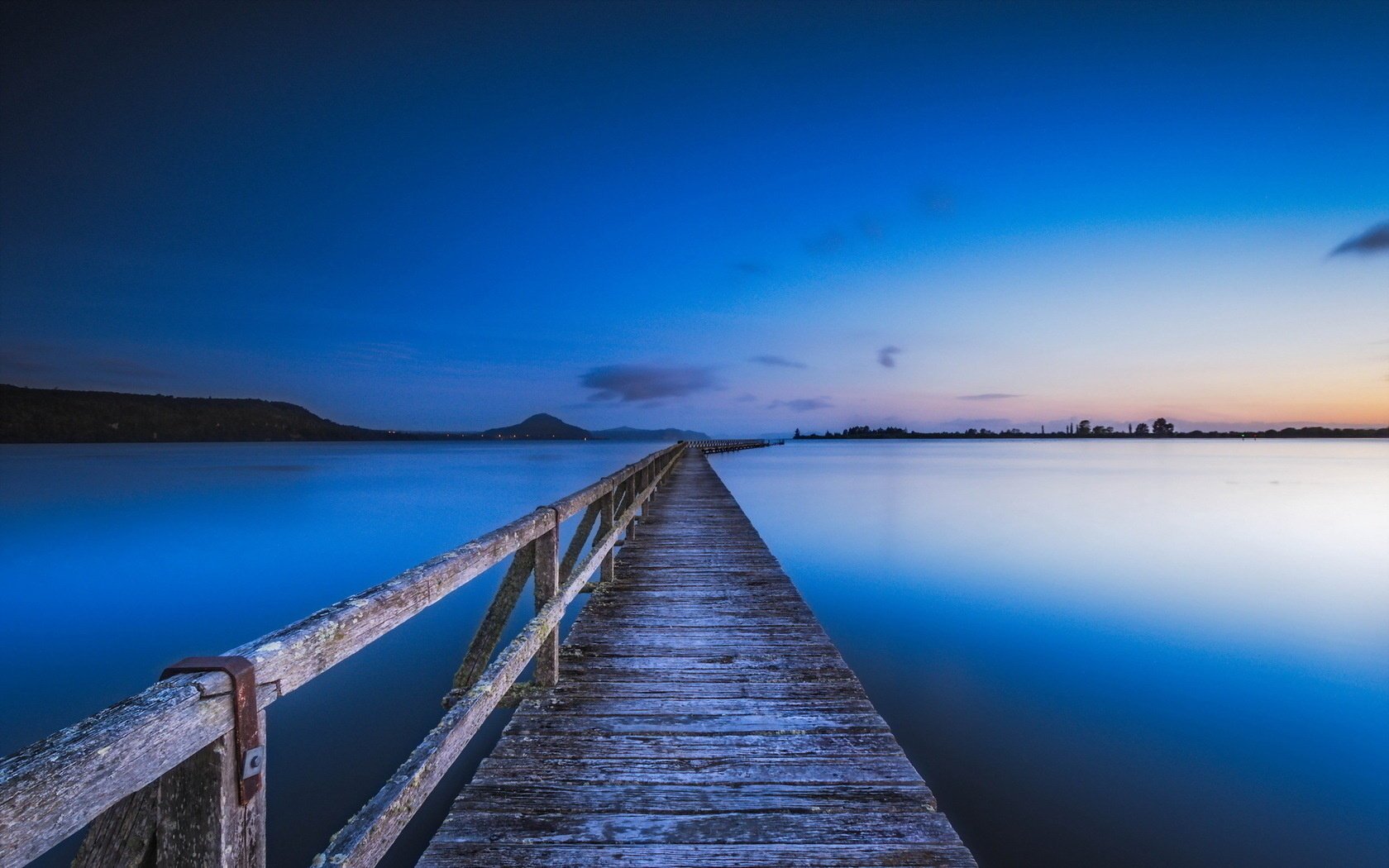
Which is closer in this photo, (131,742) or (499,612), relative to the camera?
(131,742)

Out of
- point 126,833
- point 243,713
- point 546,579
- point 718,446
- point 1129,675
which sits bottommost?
point 1129,675

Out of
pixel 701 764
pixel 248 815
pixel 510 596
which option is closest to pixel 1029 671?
pixel 701 764

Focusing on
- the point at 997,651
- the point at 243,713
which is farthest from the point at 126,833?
the point at 997,651

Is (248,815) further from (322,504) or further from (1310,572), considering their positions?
(322,504)

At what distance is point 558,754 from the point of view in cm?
318

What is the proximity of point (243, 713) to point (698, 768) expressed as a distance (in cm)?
Result: 236

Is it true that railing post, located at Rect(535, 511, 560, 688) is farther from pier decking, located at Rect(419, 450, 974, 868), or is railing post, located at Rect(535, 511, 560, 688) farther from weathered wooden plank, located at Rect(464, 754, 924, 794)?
weathered wooden plank, located at Rect(464, 754, 924, 794)

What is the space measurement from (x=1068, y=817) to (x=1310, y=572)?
14269 mm

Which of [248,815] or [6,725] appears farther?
[6,725]

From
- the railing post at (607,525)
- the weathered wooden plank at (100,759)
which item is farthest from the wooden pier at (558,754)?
the railing post at (607,525)

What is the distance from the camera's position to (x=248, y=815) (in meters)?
1.31

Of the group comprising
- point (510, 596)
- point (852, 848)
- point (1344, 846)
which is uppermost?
point (510, 596)

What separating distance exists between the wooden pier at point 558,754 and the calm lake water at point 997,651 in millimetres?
2020

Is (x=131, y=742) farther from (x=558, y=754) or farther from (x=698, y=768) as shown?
(x=698, y=768)
